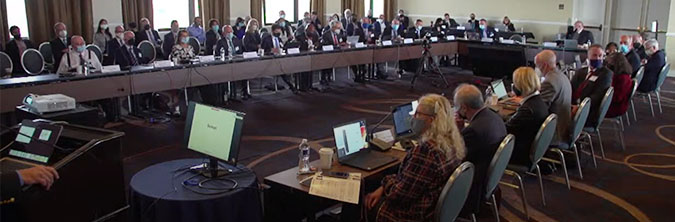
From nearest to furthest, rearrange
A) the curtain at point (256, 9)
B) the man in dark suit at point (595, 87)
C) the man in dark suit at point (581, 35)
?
1. the man in dark suit at point (595, 87)
2. the man in dark suit at point (581, 35)
3. the curtain at point (256, 9)

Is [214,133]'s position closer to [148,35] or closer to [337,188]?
[337,188]

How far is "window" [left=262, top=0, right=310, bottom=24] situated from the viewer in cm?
1534

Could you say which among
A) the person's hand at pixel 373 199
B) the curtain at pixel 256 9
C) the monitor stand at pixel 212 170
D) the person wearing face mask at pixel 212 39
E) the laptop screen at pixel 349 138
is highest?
the curtain at pixel 256 9

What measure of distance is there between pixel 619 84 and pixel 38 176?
583 cm

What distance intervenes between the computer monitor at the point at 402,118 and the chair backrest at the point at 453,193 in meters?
1.26

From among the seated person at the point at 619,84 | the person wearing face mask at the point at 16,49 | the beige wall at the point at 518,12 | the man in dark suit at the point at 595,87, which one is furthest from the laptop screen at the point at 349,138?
the beige wall at the point at 518,12

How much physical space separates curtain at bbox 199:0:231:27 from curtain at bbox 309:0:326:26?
2894mm

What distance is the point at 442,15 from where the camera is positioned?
1797 cm

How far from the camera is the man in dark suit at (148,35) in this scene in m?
11.4

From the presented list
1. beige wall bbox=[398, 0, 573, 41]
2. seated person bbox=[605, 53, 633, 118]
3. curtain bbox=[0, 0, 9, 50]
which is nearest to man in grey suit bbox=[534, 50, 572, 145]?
seated person bbox=[605, 53, 633, 118]

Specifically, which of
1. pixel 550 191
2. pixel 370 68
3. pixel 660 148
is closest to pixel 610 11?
pixel 370 68

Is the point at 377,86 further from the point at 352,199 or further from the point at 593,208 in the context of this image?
the point at 352,199

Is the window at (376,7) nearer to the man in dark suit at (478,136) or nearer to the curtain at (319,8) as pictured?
the curtain at (319,8)

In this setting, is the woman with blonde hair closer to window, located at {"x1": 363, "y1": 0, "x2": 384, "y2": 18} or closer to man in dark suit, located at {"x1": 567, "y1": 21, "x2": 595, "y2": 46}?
man in dark suit, located at {"x1": 567, "y1": 21, "x2": 595, "y2": 46}
